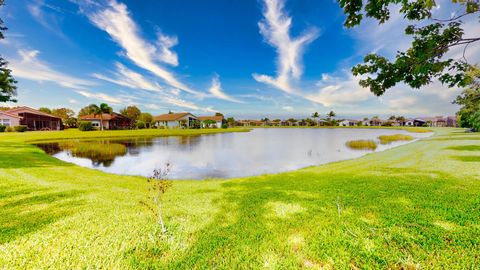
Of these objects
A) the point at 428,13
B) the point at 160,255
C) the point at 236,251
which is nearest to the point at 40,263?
the point at 160,255

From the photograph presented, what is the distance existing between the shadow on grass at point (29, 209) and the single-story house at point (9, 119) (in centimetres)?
6183

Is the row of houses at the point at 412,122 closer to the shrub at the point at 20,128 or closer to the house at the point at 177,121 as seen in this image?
the house at the point at 177,121

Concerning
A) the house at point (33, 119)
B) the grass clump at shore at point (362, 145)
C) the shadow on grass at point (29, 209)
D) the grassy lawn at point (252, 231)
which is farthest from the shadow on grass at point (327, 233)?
the house at point (33, 119)

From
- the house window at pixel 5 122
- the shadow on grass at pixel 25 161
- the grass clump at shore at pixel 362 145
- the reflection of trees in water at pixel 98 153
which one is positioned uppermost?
the house window at pixel 5 122

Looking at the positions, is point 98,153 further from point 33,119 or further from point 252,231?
point 33,119

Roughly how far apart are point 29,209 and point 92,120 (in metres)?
72.0

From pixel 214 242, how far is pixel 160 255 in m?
0.86

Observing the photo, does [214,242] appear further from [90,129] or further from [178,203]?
[90,129]

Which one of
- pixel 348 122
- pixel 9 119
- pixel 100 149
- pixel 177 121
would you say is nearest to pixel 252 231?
pixel 100 149

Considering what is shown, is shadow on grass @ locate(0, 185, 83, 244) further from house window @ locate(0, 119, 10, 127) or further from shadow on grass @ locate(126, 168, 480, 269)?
house window @ locate(0, 119, 10, 127)

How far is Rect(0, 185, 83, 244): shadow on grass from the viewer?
3.78m

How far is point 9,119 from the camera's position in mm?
47781

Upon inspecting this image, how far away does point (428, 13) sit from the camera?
463 centimetres

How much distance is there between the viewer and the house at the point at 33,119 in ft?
161
